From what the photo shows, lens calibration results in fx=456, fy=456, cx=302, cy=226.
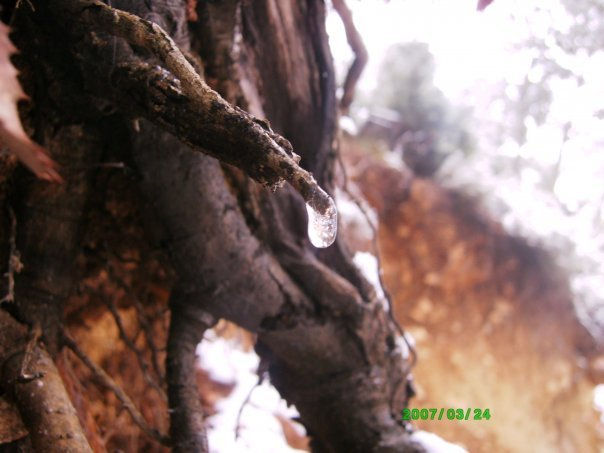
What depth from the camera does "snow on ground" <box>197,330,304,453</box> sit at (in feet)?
6.60

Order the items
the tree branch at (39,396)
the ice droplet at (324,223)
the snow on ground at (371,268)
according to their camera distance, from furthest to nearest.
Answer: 1. the snow on ground at (371,268)
2. the tree branch at (39,396)
3. the ice droplet at (324,223)

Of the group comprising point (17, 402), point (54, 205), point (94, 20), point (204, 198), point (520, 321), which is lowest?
point (17, 402)

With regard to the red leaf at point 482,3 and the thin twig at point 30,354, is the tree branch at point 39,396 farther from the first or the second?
the red leaf at point 482,3

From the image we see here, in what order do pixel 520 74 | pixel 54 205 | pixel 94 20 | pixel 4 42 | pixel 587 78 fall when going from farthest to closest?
pixel 520 74 → pixel 587 78 → pixel 54 205 → pixel 94 20 → pixel 4 42

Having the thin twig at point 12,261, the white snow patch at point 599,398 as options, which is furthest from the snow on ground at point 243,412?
the white snow patch at point 599,398

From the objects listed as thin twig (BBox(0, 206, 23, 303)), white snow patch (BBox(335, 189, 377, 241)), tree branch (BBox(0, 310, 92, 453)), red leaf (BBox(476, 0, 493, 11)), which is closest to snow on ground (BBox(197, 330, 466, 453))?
tree branch (BBox(0, 310, 92, 453))

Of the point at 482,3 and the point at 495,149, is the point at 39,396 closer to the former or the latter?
the point at 482,3

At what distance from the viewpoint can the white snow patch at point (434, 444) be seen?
145 cm

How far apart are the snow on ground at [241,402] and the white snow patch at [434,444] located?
1.91 ft

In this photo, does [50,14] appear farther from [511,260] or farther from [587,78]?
[511,260]

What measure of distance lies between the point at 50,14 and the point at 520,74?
1.90 metres

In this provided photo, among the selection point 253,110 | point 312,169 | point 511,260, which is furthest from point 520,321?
point 253,110

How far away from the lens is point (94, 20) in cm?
87

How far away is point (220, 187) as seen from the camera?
1300mm
